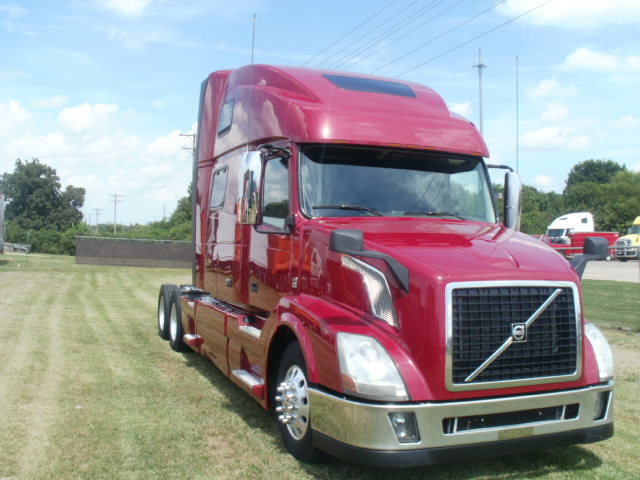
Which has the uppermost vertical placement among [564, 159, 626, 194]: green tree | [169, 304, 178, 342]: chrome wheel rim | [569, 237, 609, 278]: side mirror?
[564, 159, 626, 194]: green tree

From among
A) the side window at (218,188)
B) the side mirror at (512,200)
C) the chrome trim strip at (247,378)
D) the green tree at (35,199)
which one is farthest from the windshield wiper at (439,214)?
the green tree at (35,199)

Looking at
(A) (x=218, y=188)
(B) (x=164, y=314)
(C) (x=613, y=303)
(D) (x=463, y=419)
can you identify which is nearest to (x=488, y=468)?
(D) (x=463, y=419)

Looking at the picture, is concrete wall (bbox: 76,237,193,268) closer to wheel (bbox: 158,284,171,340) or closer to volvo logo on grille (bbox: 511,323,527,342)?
wheel (bbox: 158,284,171,340)

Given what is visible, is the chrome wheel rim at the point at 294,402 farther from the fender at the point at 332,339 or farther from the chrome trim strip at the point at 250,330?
the chrome trim strip at the point at 250,330

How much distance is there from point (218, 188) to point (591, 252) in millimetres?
4511

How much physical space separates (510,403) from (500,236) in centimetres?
146

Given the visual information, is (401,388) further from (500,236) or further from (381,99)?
(381,99)

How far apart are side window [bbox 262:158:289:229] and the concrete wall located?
3045 centimetres

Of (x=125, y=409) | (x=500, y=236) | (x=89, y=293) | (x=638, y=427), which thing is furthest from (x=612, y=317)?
(x=89, y=293)

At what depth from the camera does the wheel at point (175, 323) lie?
9.83m

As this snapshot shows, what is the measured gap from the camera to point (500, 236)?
5277mm

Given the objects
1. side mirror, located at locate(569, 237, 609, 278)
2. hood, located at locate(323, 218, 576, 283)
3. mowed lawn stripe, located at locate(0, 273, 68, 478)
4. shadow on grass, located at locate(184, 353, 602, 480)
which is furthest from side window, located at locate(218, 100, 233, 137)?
side mirror, located at locate(569, 237, 609, 278)

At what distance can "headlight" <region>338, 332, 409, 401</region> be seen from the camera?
4184mm

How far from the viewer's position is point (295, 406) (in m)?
5.02
